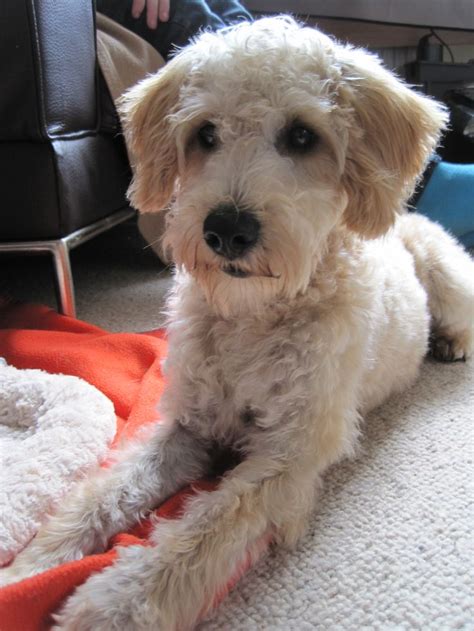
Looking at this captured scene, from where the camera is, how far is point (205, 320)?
1.23 metres

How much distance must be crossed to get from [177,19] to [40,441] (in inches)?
69.1

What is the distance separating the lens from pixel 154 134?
1.23 metres

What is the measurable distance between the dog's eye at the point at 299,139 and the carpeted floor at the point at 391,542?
2.22ft

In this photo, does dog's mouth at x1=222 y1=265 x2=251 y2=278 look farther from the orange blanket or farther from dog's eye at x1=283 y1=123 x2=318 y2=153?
the orange blanket

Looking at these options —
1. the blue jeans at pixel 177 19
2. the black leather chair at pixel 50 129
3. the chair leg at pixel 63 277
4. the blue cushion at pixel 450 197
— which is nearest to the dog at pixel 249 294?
Result: the black leather chair at pixel 50 129

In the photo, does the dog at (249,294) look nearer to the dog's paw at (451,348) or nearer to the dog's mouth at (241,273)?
the dog's mouth at (241,273)

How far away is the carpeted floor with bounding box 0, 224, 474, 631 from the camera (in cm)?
90

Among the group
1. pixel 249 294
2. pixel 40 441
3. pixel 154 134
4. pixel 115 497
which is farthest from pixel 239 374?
pixel 154 134

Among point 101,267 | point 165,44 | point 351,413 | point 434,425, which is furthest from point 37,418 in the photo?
point 165,44

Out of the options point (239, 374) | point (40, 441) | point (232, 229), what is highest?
point (232, 229)

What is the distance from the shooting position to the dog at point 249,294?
939 millimetres

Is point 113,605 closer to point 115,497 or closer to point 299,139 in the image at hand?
point 115,497

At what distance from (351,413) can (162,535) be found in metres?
0.46

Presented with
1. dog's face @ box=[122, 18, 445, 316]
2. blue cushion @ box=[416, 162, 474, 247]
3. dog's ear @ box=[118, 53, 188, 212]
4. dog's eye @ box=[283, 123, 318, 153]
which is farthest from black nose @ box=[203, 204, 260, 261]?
blue cushion @ box=[416, 162, 474, 247]
